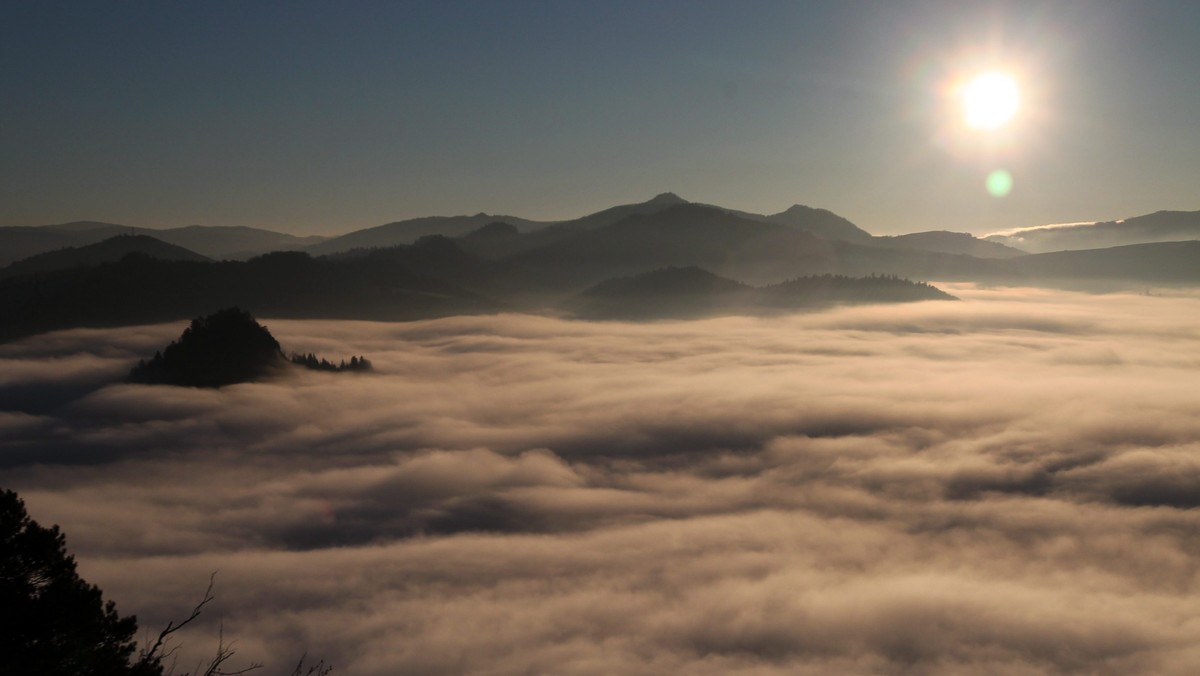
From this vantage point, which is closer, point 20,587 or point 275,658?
point 20,587

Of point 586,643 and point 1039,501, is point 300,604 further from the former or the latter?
point 1039,501

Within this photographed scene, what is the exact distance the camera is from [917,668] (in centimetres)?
11194

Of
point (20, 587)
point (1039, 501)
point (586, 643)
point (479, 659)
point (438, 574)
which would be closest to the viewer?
point (20, 587)

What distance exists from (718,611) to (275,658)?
7046 centimetres

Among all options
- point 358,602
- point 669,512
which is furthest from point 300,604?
point 669,512

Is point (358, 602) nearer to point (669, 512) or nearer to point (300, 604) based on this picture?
point (300, 604)

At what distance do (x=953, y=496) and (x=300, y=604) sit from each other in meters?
156

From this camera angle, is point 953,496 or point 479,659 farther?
point 953,496

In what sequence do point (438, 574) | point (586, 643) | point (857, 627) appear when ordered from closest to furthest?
point (586, 643) → point (857, 627) → point (438, 574)

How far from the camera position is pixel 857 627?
122 meters

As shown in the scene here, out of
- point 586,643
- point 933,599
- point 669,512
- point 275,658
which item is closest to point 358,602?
point 275,658

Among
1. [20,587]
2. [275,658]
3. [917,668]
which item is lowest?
[917,668]

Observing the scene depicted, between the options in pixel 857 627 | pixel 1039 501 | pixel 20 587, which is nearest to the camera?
pixel 20 587

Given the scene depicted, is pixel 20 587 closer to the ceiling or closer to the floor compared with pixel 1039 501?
closer to the ceiling
